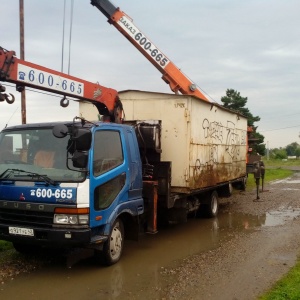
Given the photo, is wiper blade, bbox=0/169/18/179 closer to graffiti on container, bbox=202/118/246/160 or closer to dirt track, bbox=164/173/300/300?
dirt track, bbox=164/173/300/300

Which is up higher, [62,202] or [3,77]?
[3,77]

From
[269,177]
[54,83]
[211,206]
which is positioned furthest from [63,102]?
[269,177]

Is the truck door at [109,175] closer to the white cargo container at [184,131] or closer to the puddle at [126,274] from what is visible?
the puddle at [126,274]

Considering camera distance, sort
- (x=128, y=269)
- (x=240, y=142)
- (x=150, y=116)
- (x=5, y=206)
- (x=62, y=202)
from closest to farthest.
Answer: (x=62, y=202), (x=5, y=206), (x=128, y=269), (x=150, y=116), (x=240, y=142)

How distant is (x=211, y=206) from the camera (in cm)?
1088

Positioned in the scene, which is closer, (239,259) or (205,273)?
(205,273)

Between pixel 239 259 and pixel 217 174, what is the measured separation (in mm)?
3931

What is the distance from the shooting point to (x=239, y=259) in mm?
6734

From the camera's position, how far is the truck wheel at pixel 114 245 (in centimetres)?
614

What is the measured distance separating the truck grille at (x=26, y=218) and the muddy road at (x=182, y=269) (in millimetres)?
801

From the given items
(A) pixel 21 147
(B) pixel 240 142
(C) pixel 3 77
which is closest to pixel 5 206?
(A) pixel 21 147

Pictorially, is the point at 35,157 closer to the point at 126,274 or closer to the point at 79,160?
the point at 79,160

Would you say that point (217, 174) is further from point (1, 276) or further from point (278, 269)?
point (1, 276)

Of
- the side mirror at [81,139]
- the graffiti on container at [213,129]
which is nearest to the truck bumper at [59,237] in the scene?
the side mirror at [81,139]
